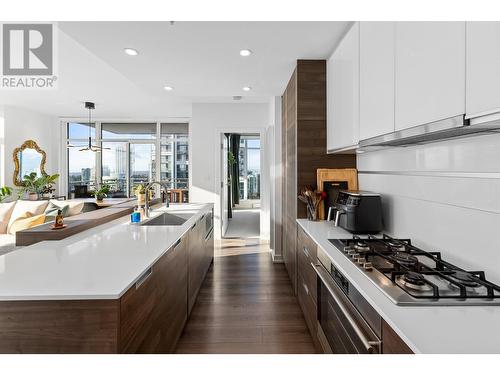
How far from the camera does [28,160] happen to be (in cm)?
691

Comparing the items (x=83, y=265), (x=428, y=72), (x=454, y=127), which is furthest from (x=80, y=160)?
(x=454, y=127)

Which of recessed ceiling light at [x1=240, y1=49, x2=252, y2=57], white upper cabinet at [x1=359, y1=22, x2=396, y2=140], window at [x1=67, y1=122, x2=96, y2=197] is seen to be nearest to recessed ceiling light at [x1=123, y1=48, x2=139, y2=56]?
recessed ceiling light at [x1=240, y1=49, x2=252, y2=57]

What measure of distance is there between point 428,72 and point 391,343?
105 centimetres

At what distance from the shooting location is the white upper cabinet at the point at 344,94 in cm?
205

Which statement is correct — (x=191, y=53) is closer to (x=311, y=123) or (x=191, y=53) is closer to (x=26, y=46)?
(x=311, y=123)

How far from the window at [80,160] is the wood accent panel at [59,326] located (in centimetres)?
742

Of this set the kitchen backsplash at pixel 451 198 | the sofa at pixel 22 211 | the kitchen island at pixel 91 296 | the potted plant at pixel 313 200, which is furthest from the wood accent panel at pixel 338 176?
the sofa at pixel 22 211

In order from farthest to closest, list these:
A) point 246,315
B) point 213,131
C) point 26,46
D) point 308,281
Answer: point 213,131
point 26,46
point 246,315
point 308,281

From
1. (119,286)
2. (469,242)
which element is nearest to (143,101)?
(119,286)

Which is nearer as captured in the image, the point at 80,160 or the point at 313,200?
the point at 313,200

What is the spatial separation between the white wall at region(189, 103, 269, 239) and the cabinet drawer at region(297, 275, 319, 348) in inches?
118

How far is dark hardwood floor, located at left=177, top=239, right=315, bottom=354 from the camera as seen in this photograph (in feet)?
7.01

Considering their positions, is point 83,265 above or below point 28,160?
below
